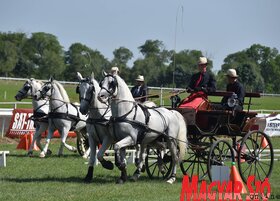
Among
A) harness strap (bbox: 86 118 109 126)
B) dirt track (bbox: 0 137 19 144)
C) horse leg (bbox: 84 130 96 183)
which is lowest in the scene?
dirt track (bbox: 0 137 19 144)

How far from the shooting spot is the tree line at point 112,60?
71.7 metres

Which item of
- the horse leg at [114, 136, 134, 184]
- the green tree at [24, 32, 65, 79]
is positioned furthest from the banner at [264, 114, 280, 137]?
the green tree at [24, 32, 65, 79]

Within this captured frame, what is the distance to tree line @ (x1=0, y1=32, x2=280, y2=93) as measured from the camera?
71688 millimetres

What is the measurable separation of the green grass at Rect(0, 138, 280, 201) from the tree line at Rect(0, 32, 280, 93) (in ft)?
155

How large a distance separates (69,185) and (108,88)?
1.76 m

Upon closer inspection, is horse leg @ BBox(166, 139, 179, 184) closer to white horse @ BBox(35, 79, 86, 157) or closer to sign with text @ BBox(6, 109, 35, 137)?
white horse @ BBox(35, 79, 86, 157)

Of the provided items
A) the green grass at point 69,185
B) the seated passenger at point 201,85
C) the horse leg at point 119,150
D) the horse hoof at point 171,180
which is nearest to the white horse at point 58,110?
the green grass at point 69,185

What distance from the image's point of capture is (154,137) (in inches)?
450

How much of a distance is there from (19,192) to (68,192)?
0.74 meters

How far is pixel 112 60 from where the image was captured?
3312 inches

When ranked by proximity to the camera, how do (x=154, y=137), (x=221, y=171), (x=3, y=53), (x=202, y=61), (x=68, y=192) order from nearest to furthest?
(x=68, y=192) → (x=221, y=171) → (x=154, y=137) → (x=202, y=61) → (x=3, y=53)

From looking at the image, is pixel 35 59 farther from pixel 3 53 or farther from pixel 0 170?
pixel 0 170

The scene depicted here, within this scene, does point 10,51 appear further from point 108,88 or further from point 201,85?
point 108,88

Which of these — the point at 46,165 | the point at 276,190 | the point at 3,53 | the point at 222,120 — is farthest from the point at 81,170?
the point at 3,53
